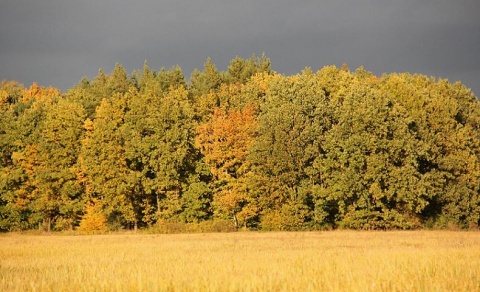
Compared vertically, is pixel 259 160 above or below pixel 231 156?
below

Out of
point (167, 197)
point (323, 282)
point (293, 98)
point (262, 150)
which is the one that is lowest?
point (323, 282)

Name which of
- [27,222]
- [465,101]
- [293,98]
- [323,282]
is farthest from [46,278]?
[465,101]

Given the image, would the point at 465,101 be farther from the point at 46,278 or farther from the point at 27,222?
the point at 46,278

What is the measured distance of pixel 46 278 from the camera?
16.9 metres

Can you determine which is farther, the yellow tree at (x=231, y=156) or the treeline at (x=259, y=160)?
the yellow tree at (x=231, y=156)

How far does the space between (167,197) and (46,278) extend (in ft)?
141

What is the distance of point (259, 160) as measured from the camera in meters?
55.5

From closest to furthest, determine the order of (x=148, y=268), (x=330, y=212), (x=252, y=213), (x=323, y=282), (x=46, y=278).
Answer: (x=323, y=282)
(x=46, y=278)
(x=148, y=268)
(x=252, y=213)
(x=330, y=212)

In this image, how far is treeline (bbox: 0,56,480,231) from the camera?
54.5 m

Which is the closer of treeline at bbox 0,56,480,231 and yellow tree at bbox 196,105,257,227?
treeline at bbox 0,56,480,231

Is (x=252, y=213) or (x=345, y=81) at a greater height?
(x=345, y=81)

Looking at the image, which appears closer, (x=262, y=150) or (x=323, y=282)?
(x=323, y=282)

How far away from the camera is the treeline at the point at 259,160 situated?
179 feet

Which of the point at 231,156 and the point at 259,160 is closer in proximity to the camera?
the point at 259,160
